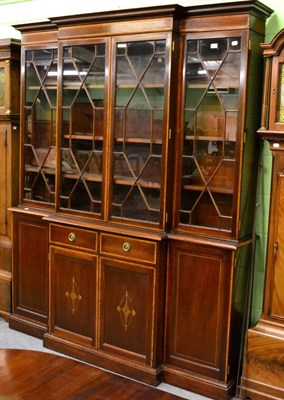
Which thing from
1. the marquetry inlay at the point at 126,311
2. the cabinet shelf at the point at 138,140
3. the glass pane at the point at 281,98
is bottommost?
the marquetry inlay at the point at 126,311

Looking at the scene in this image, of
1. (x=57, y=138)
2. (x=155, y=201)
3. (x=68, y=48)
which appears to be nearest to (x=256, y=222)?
(x=155, y=201)

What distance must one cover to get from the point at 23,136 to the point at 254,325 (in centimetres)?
214

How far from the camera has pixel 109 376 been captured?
84.4 inches

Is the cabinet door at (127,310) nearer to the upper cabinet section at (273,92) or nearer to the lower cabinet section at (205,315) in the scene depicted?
the lower cabinet section at (205,315)

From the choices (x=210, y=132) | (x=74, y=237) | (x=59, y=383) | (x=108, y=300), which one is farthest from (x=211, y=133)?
(x=59, y=383)

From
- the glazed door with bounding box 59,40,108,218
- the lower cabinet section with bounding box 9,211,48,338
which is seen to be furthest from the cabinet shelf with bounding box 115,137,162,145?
the lower cabinet section with bounding box 9,211,48,338

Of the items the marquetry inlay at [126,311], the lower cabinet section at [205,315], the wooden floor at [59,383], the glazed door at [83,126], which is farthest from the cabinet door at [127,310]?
the wooden floor at [59,383]

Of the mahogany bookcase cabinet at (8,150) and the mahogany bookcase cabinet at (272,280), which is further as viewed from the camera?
the mahogany bookcase cabinet at (8,150)

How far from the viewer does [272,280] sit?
3.01 m

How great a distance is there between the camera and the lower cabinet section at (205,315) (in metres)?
3.02

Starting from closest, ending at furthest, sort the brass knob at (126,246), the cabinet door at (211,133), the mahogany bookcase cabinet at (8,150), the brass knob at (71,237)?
the cabinet door at (211,133) → the brass knob at (126,246) → the brass knob at (71,237) → the mahogany bookcase cabinet at (8,150)

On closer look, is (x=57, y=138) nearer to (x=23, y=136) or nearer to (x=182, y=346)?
(x=23, y=136)

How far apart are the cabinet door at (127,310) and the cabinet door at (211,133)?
0.47 meters

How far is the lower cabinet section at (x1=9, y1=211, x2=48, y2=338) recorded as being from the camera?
12.5ft
